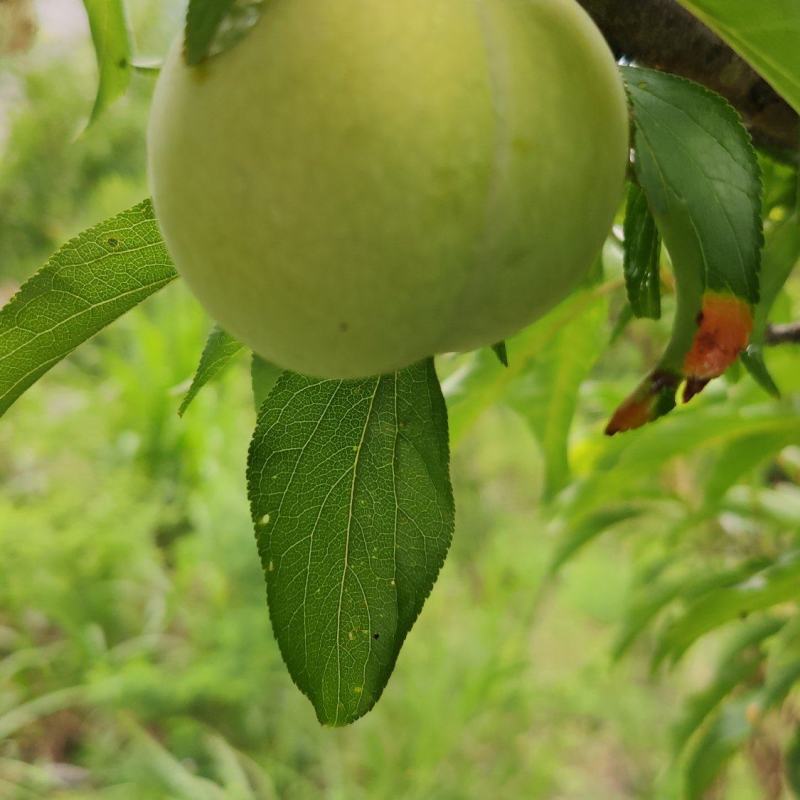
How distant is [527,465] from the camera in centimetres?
236

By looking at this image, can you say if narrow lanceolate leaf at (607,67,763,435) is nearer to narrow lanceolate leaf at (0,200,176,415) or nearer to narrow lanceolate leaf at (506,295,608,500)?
narrow lanceolate leaf at (0,200,176,415)

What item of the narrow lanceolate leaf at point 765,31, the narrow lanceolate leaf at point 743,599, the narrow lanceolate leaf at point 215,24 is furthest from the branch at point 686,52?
the narrow lanceolate leaf at point 743,599

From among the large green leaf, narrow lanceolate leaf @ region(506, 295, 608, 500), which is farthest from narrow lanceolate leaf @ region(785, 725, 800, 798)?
the large green leaf

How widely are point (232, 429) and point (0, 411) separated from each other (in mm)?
1773

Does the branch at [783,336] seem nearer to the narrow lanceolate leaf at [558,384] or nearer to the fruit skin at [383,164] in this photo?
the narrow lanceolate leaf at [558,384]

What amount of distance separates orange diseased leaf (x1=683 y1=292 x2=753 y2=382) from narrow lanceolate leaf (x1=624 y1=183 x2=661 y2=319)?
0.07 m

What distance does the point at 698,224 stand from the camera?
217 mm

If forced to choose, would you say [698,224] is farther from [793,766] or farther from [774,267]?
[793,766]

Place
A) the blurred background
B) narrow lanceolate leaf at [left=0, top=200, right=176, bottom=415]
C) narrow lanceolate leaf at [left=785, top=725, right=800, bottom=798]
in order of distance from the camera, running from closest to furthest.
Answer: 1. narrow lanceolate leaf at [left=0, top=200, right=176, bottom=415]
2. narrow lanceolate leaf at [left=785, top=725, right=800, bottom=798]
3. the blurred background

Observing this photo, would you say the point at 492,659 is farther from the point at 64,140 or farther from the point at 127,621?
the point at 64,140

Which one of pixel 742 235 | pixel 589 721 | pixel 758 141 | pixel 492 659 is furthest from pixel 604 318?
pixel 589 721

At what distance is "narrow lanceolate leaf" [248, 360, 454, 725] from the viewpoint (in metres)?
0.30

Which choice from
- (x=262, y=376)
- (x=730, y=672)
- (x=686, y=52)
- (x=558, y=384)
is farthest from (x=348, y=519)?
(x=730, y=672)

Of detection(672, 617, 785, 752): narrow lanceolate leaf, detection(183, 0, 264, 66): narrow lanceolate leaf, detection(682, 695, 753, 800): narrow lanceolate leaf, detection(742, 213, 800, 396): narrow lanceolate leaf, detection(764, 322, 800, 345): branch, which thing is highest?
detection(183, 0, 264, 66): narrow lanceolate leaf
